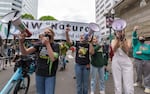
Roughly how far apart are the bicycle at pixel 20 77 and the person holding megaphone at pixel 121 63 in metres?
2.24

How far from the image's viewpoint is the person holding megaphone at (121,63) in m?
4.84

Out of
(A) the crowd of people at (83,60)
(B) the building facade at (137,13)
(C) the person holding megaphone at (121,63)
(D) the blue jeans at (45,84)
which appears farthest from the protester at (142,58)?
(B) the building facade at (137,13)

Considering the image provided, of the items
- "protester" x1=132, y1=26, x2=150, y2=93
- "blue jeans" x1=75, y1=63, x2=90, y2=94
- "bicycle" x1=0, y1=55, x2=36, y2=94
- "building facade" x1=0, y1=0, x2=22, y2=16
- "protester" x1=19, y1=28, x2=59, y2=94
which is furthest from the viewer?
"building facade" x1=0, y1=0, x2=22, y2=16

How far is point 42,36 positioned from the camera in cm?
399

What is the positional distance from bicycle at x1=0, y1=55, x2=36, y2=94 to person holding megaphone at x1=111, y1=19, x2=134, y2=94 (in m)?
2.24

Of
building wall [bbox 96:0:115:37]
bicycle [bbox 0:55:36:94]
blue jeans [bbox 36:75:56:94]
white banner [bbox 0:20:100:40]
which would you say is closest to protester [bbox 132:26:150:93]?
bicycle [bbox 0:55:36:94]

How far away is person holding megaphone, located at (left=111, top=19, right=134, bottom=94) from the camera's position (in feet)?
15.9

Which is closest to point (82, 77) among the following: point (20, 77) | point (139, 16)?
point (20, 77)

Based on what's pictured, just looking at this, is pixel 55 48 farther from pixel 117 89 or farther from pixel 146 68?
pixel 146 68

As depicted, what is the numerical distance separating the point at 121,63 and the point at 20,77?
2.41 metres

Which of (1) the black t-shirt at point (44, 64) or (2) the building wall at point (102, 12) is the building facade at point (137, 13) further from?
(2) the building wall at point (102, 12)

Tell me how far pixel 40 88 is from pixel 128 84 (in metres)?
1.72

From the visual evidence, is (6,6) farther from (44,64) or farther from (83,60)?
(44,64)

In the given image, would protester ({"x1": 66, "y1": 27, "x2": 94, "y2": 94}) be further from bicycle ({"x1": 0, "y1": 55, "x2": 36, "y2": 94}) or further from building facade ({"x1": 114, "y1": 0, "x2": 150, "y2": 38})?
building facade ({"x1": 114, "y1": 0, "x2": 150, "y2": 38})
